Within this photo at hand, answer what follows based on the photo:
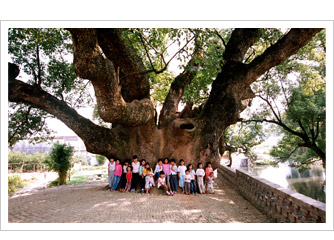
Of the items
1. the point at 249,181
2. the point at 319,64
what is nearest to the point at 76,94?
the point at 249,181

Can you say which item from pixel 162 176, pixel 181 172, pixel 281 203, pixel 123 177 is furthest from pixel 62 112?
pixel 281 203

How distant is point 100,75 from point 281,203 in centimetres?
441

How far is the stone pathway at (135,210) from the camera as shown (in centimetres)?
423

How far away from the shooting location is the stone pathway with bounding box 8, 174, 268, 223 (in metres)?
4.23

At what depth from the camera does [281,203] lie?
4.09 metres

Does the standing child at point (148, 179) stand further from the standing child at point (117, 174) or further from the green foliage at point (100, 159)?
the green foliage at point (100, 159)

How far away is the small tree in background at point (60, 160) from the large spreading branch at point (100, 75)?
8585 millimetres

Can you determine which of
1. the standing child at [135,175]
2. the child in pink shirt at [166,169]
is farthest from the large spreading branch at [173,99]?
the standing child at [135,175]

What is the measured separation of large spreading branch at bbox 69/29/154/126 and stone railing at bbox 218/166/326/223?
3711 millimetres

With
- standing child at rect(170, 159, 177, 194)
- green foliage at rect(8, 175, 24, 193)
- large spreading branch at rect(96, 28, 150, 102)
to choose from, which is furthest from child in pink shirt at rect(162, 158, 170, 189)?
green foliage at rect(8, 175, 24, 193)

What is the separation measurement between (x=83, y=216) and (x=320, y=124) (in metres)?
11.7

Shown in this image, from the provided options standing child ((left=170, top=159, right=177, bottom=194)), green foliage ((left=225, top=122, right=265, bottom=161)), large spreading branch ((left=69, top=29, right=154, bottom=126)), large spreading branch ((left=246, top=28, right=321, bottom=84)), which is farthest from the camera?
green foliage ((left=225, top=122, right=265, bottom=161))

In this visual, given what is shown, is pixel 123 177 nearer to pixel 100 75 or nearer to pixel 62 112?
pixel 62 112

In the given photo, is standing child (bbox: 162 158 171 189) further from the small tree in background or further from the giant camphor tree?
the small tree in background
